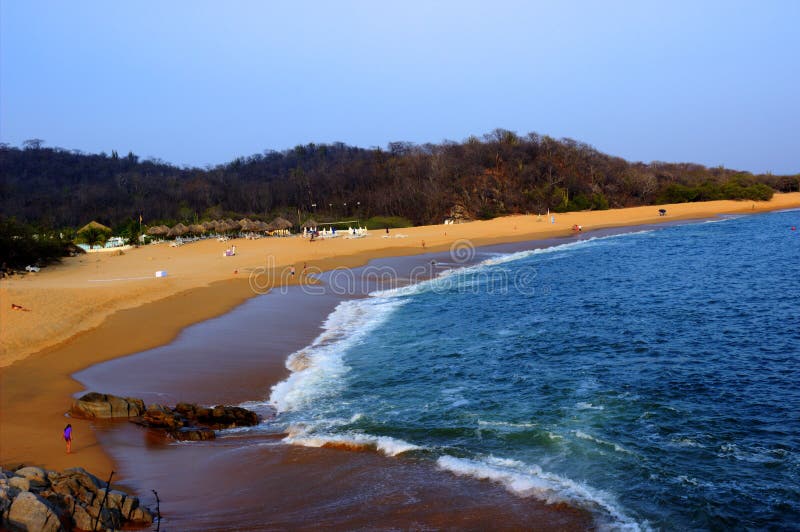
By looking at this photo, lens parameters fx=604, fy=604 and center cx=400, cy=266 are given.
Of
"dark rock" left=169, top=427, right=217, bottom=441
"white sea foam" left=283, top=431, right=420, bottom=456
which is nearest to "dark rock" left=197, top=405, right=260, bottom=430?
"dark rock" left=169, top=427, right=217, bottom=441

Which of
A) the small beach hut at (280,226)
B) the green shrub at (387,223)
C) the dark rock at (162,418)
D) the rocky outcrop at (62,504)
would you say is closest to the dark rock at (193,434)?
the dark rock at (162,418)

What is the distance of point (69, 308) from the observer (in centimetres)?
2247

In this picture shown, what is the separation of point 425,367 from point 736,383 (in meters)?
7.68

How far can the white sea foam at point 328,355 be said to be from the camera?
48.7ft

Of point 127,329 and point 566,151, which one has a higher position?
point 566,151

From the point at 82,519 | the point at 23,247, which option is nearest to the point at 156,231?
the point at 23,247

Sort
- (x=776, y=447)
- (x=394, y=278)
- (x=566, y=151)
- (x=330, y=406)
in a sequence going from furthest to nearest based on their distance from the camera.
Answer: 1. (x=566, y=151)
2. (x=394, y=278)
3. (x=330, y=406)
4. (x=776, y=447)

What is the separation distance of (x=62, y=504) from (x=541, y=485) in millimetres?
6956

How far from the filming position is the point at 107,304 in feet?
79.5

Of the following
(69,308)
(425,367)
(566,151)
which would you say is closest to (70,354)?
(69,308)

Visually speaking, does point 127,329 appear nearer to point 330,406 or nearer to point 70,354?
point 70,354

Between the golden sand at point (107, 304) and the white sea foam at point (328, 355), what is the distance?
14.9ft

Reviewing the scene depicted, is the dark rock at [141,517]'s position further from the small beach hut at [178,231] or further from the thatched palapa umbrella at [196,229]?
the thatched palapa umbrella at [196,229]

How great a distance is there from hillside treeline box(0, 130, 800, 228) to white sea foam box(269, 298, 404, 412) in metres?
46.5
